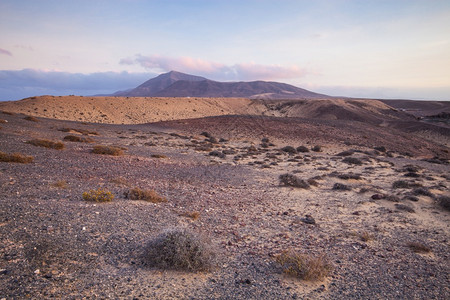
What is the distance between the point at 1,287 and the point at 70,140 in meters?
16.6

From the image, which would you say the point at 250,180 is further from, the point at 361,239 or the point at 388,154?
the point at 388,154

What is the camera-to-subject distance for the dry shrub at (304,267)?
A: 16.2ft

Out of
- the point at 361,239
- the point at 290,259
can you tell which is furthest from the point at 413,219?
the point at 290,259

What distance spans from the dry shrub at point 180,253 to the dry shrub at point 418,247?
5.04 metres

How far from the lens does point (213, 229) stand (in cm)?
704

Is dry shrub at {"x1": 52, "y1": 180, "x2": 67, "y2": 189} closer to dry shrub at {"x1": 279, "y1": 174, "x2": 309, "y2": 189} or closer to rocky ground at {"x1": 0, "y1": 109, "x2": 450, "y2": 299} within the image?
rocky ground at {"x1": 0, "y1": 109, "x2": 450, "y2": 299}

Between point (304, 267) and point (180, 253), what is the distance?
89.3 inches

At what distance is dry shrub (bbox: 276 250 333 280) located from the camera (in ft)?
16.2

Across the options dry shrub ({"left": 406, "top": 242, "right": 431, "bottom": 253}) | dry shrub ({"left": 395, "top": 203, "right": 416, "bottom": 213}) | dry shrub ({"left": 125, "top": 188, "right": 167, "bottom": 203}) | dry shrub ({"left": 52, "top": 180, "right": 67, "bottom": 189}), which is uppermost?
dry shrub ({"left": 52, "top": 180, "right": 67, "bottom": 189})

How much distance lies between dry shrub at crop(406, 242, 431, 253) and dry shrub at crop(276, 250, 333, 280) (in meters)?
2.83

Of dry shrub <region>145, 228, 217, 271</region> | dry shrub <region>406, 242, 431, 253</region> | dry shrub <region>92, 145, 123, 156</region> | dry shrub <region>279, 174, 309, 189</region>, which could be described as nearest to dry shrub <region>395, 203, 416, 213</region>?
dry shrub <region>406, 242, 431, 253</region>

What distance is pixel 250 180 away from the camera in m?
13.4

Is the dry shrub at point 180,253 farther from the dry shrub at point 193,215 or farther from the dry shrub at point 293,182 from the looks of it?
the dry shrub at point 293,182

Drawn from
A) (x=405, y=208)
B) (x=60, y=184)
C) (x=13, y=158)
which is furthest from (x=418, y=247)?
(x=13, y=158)
